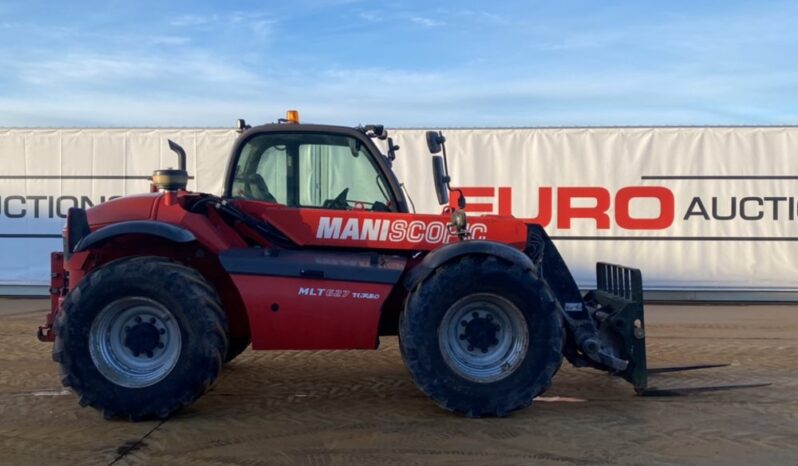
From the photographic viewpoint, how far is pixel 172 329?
5984 millimetres

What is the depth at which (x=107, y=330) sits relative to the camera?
600 cm

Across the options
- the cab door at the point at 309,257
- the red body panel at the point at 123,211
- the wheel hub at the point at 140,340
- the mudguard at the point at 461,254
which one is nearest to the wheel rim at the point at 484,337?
the mudguard at the point at 461,254

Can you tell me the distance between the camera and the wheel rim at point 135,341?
593 cm

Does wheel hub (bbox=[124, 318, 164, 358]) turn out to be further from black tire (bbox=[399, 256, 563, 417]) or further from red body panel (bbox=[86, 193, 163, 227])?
black tire (bbox=[399, 256, 563, 417])

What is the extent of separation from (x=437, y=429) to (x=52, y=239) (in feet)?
34.6

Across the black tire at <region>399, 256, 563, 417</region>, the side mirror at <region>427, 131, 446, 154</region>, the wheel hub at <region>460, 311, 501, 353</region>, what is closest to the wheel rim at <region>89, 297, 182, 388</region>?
the black tire at <region>399, 256, 563, 417</region>

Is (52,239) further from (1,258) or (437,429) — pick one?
(437,429)

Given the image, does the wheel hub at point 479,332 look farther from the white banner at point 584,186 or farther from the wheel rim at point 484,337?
the white banner at point 584,186

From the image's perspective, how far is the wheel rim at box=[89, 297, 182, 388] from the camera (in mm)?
5926

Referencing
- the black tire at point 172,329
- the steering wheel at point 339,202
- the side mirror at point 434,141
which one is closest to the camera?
the black tire at point 172,329

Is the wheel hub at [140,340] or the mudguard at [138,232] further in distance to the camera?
the wheel hub at [140,340]

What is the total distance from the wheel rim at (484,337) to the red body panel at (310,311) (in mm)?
589

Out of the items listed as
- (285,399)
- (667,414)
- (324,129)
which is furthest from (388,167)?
(667,414)

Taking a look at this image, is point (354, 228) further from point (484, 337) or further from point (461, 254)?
point (484, 337)
